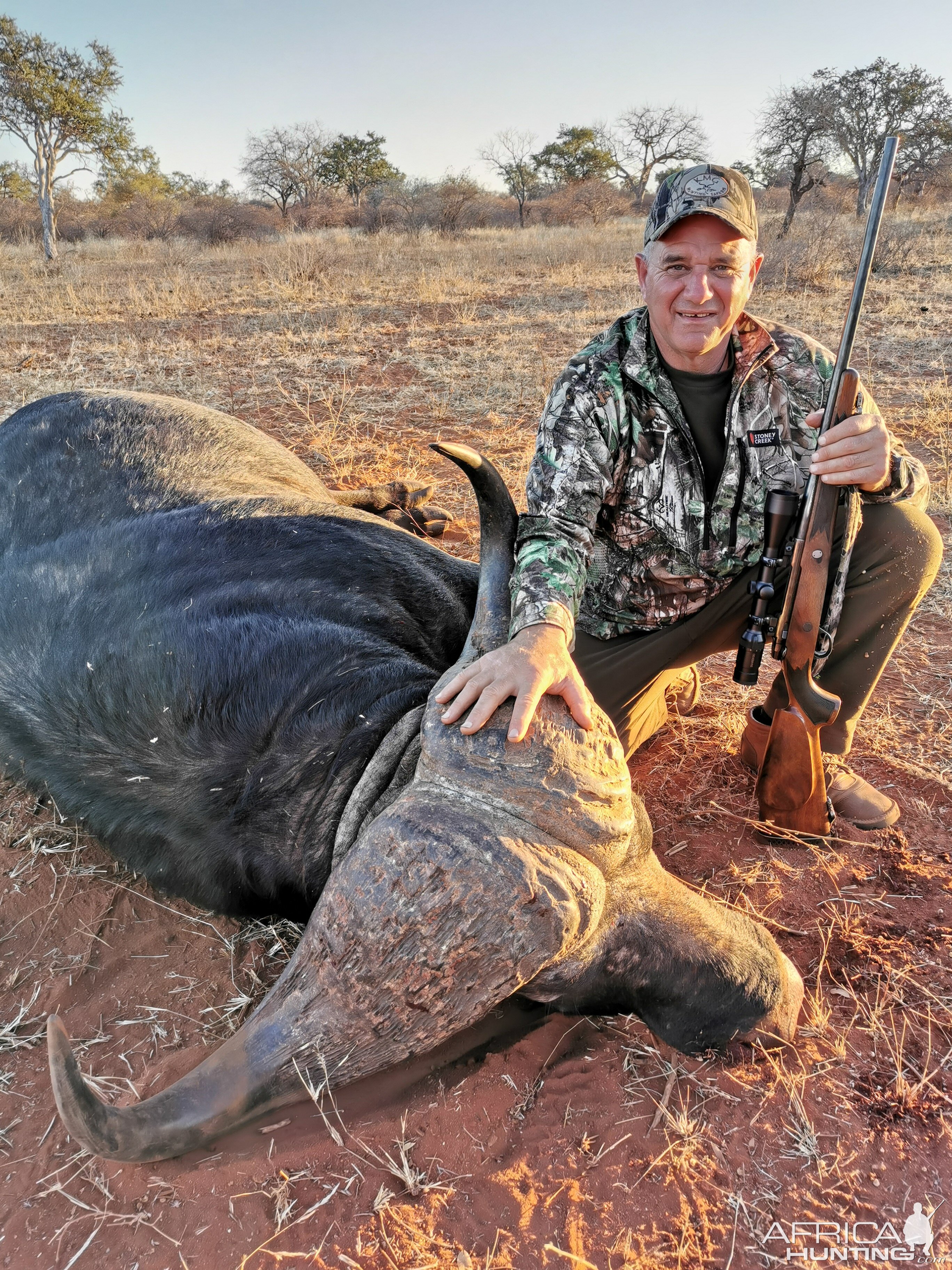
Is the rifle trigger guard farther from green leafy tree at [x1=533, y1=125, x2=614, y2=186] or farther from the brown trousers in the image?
green leafy tree at [x1=533, y1=125, x2=614, y2=186]

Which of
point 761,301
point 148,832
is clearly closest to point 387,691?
point 148,832

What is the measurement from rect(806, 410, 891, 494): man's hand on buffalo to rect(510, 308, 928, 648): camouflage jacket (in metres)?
0.22

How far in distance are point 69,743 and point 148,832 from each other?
41cm

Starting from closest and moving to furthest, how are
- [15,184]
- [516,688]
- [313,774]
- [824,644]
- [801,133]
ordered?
[516,688] → [313,774] → [824,644] → [801,133] → [15,184]

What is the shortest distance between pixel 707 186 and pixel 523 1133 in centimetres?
297

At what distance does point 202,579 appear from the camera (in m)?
2.91

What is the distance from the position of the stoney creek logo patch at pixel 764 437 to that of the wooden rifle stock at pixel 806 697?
289 millimetres

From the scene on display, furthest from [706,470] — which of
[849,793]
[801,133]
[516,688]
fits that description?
[801,133]

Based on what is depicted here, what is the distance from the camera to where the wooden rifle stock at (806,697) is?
2.78m

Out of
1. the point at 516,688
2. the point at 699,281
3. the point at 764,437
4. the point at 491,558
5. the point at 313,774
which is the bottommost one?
the point at 313,774

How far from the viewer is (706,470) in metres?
3.11

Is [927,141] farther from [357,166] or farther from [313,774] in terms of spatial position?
[313,774]

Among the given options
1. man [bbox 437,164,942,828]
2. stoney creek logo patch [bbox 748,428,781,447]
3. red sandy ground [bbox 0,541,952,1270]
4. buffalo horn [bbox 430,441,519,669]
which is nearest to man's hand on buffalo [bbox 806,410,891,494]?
man [bbox 437,164,942,828]

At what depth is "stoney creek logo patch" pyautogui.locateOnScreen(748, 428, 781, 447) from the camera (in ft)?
9.93
